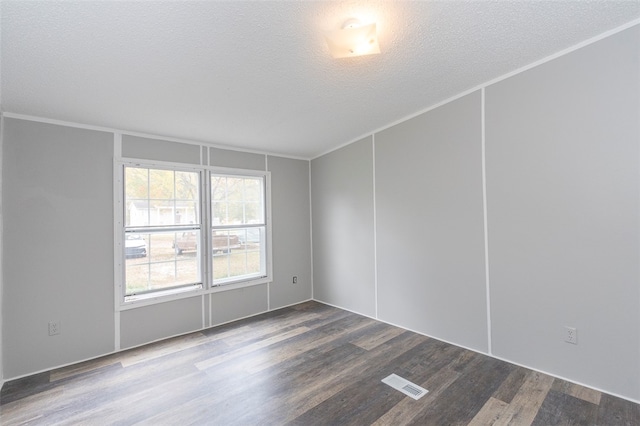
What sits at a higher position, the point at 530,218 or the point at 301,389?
the point at 530,218

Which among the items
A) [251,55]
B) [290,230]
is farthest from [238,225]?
[251,55]

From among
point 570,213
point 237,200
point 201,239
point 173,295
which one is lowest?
point 173,295

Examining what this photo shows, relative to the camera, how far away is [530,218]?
247 cm

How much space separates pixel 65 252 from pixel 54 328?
71cm

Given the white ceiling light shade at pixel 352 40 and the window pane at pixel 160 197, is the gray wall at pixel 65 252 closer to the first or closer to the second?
the window pane at pixel 160 197

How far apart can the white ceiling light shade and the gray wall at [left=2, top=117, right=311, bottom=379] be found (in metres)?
2.45

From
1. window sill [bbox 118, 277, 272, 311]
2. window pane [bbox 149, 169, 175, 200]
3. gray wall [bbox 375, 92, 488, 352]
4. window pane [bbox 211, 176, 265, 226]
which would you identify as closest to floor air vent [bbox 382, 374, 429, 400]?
gray wall [bbox 375, 92, 488, 352]

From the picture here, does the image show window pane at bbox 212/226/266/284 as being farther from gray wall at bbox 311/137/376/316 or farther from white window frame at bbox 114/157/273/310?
gray wall at bbox 311/137/376/316

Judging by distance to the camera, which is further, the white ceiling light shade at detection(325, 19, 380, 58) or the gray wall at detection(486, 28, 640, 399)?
the gray wall at detection(486, 28, 640, 399)

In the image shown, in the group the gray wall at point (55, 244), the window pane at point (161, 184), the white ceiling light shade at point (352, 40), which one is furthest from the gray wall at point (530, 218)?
the gray wall at point (55, 244)

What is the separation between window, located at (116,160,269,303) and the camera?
10.4 feet

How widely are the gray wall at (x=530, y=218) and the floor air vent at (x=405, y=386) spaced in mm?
943

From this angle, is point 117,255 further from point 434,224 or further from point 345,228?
point 434,224

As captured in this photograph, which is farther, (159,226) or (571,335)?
(159,226)
